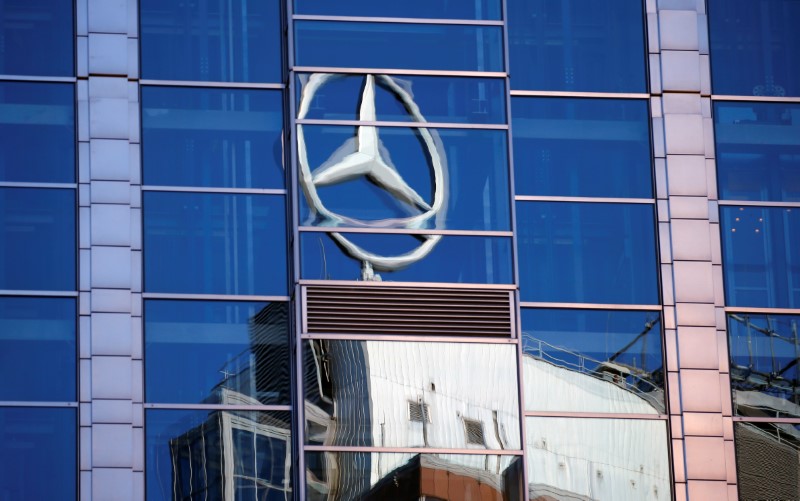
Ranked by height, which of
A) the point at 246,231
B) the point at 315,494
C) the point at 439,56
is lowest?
the point at 315,494

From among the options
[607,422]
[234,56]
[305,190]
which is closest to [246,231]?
[305,190]

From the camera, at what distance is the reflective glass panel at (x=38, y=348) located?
826 inches

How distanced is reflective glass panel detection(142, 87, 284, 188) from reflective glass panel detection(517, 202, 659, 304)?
134 inches

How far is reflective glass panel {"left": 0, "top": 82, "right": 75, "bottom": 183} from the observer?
21734mm

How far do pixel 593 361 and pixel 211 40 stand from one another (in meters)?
6.56

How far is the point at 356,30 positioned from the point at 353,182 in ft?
7.01

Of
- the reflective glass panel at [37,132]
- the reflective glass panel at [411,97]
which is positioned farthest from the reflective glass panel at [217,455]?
the reflective glass panel at [411,97]

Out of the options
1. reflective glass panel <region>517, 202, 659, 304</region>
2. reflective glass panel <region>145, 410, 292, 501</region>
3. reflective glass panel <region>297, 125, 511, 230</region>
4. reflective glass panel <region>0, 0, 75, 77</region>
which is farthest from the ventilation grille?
reflective glass panel <region>0, 0, 75, 77</region>

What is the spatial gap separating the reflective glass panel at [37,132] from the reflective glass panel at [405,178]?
300 cm

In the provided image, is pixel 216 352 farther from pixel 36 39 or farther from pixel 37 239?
pixel 36 39

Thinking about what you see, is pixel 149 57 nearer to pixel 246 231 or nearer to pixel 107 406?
pixel 246 231

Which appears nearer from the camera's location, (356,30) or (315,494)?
(315,494)

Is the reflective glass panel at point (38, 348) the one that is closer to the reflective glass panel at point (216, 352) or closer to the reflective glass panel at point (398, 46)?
the reflective glass panel at point (216, 352)

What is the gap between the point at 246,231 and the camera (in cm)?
2189
